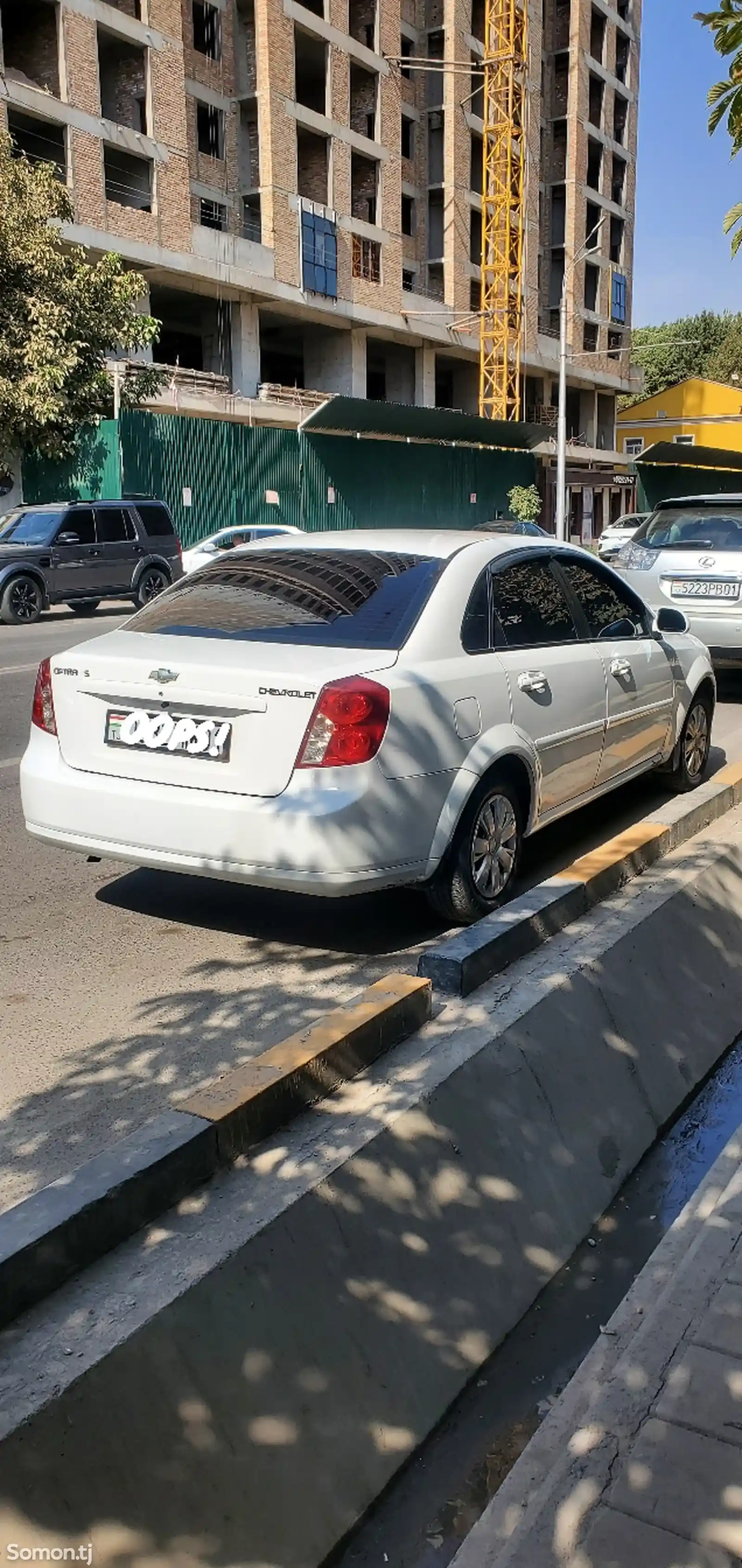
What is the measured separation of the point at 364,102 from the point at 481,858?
153 ft

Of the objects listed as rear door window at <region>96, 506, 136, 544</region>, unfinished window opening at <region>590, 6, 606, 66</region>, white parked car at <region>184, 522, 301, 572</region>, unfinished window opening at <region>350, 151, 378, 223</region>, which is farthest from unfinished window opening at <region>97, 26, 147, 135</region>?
unfinished window opening at <region>590, 6, 606, 66</region>

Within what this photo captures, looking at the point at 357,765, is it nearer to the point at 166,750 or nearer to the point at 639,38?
the point at 166,750

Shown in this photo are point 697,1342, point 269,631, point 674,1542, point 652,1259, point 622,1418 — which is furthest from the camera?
point 269,631

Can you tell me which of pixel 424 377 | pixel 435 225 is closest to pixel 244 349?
pixel 424 377

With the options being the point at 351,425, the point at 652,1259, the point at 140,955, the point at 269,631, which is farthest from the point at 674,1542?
the point at 351,425

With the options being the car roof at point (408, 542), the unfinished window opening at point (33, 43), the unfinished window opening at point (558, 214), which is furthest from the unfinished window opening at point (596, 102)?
the car roof at point (408, 542)

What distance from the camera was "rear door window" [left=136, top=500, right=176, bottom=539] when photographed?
2102 cm

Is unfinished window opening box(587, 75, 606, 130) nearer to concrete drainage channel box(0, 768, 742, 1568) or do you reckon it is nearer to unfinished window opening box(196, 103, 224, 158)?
unfinished window opening box(196, 103, 224, 158)

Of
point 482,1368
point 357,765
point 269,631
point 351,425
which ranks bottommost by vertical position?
point 482,1368

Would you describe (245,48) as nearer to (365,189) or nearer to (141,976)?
(365,189)

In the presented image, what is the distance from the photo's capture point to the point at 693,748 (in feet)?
24.7

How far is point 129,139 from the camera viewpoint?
1309 inches

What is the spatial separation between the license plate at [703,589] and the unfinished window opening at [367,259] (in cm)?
3617

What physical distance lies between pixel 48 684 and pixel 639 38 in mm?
71293
